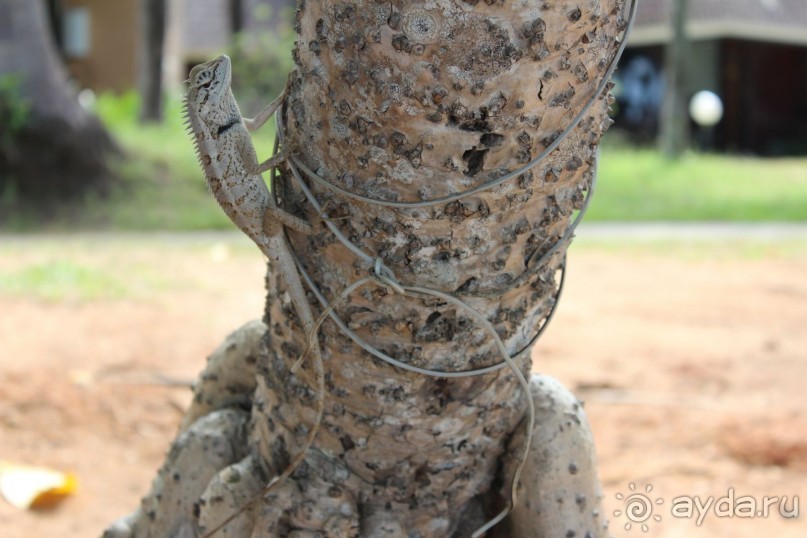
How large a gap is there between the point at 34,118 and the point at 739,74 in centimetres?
1387

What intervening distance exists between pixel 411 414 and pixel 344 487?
0.88 feet

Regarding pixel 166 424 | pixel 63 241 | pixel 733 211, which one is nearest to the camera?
pixel 166 424

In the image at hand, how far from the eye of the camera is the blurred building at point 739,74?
1808cm

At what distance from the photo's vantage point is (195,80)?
2.72m

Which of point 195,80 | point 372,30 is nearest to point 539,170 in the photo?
point 372,30

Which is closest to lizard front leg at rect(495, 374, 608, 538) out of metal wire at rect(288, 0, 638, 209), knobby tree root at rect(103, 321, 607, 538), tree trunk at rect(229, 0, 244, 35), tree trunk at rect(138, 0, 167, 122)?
knobby tree root at rect(103, 321, 607, 538)

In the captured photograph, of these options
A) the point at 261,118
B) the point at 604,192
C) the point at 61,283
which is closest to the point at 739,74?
the point at 604,192

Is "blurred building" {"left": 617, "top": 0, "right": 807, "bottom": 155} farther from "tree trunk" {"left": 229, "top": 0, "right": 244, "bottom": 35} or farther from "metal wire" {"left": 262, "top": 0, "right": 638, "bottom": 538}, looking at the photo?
"metal wire" {"left": 262, "top": 0, "right": 638, "bottom": 538}

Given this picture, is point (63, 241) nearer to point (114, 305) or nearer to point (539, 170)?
point (114, 305)

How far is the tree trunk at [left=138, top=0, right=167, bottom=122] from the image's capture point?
48.9ft

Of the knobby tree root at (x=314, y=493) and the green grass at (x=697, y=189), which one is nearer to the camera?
the knobby tree root at (x=314, y=493)

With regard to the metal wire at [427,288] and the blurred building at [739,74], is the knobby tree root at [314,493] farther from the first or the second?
the blurred building at [739,74]

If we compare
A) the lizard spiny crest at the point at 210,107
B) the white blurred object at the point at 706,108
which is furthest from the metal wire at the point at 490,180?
the white blurred object at the point at 706,108

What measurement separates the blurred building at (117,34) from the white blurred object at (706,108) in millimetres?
9998
